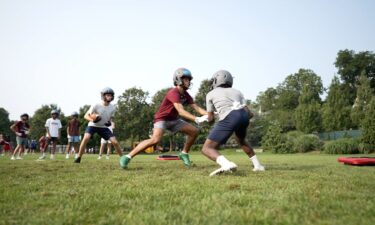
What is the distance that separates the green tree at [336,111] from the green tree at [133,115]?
33.9 metres

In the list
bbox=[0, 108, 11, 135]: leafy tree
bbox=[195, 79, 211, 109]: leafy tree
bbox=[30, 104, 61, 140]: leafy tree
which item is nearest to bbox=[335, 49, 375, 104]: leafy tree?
bbox=[195, 79, 211, 109]: leafy tree

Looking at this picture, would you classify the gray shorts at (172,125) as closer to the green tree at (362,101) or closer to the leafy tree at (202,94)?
the green tree at (362,101)

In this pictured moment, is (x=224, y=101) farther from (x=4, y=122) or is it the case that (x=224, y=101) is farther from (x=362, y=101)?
(x=4, y=122)

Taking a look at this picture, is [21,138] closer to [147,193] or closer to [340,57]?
[147,193]

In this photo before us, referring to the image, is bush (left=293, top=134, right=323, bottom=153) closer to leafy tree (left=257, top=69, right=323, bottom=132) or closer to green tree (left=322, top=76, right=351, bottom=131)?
green tree (left=322, top=76, right=351, bottom=131)

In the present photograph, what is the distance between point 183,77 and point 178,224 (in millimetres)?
5828

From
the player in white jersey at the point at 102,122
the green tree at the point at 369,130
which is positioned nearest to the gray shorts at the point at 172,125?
the player in white jersey at the point at 102,122

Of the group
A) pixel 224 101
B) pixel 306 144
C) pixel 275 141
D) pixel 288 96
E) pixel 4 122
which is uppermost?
pixel 288 96

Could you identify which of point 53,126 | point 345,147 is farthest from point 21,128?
point 345,147

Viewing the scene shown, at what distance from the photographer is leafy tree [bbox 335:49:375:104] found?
79.3 m

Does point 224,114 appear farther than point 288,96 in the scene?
No

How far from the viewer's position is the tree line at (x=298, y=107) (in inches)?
2040

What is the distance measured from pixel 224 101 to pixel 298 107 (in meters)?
60.6

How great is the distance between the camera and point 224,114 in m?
6.67
